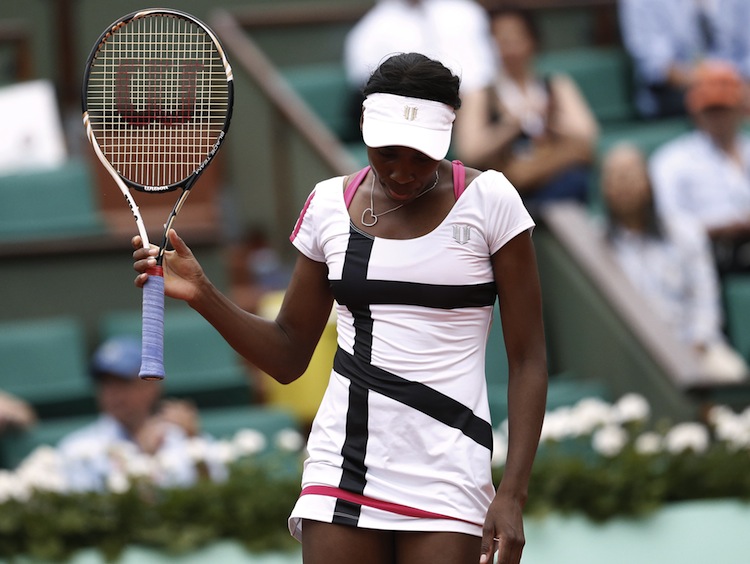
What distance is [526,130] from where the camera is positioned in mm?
6973

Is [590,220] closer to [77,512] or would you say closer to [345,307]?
[77,512]

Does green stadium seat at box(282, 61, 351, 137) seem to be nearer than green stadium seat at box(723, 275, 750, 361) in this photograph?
No

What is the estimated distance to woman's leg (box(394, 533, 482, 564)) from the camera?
2.66m

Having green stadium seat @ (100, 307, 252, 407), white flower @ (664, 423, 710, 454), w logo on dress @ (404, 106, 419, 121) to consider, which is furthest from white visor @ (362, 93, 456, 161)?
green stadium seat @ (100, 307, 252, 407)

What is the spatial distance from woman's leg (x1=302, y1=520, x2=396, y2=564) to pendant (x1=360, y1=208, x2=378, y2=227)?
23.8 inches

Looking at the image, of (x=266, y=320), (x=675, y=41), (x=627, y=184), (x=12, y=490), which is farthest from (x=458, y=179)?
→ (x=675, y=41)

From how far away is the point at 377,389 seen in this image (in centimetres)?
273

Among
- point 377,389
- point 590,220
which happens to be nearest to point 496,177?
point 377,389

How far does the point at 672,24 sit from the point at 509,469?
5978mm

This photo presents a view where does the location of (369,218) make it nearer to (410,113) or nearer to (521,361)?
(410,113)

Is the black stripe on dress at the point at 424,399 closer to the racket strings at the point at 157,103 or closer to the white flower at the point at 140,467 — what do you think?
the racket strings at the point at 157,103

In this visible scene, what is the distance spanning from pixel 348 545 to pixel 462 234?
651 mm

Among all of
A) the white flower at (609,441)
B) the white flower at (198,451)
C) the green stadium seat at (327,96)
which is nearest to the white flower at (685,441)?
the white flower at (609,441)

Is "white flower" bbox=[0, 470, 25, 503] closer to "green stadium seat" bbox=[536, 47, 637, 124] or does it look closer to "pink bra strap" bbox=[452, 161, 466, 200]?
"pink bra strap" bbox=[452, 161, 466, 200]
